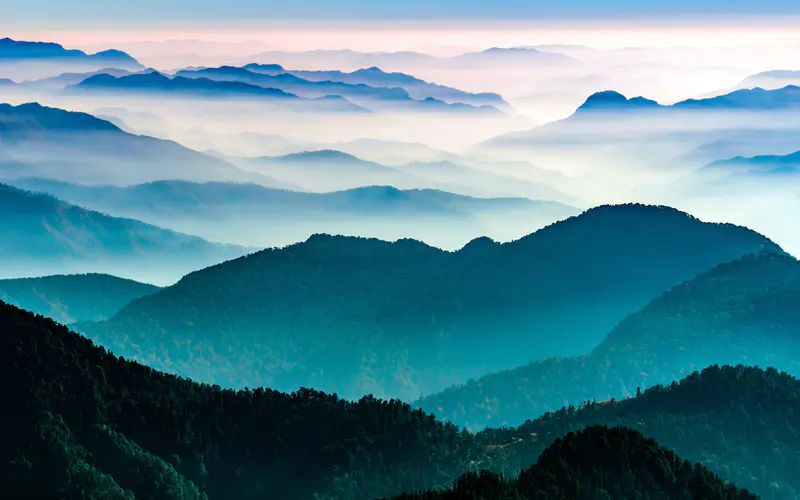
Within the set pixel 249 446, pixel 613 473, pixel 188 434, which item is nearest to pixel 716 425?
pixel 613 473

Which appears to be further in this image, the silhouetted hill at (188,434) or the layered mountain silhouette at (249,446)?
the silhouetted hill at (188,434)

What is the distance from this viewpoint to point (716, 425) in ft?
578

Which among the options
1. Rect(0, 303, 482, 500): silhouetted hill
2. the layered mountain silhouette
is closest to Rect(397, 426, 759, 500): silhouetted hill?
the layered mountain silhouette

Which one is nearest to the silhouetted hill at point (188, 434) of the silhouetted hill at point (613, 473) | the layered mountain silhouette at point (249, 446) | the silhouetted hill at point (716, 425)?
the layered mountain silhouette at point (249, 446)

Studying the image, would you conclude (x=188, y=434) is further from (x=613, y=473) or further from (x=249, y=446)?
(x=613, y=473)

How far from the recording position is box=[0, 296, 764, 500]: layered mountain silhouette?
135m

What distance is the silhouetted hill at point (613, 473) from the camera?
422 feet

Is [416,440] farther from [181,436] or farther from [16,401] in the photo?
[16,401]

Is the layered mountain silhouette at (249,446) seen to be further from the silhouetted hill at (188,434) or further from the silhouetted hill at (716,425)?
the silhouetted hill at (716,425)

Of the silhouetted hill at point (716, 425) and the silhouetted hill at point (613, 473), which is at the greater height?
the silhouetted hill at point (716, 425)

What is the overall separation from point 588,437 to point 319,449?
2905 cm

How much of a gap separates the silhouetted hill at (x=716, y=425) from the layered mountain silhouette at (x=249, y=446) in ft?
1.78

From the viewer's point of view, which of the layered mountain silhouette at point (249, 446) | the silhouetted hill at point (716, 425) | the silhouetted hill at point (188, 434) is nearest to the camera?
the layered mountain silhouette at point (249, 446)

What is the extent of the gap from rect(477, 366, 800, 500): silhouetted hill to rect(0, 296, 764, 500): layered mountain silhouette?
0.54 m
